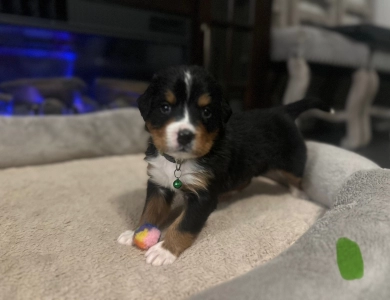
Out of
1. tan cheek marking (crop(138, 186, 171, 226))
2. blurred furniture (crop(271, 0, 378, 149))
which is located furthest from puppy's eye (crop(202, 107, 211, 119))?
blurred furniture (crop(271, 0, 378, 149))

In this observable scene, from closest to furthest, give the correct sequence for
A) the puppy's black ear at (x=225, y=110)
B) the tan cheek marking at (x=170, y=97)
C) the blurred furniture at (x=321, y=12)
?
the tan cheek marking at (x=170, y=97)
the puppy's black ear at (x=225, y=110)
the blurred furniture at (x=321, y=12)

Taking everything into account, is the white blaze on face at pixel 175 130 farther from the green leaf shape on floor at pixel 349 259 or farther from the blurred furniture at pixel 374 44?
the blurred furniture at pixel 374 44

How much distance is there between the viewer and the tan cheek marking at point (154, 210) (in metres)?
1.35

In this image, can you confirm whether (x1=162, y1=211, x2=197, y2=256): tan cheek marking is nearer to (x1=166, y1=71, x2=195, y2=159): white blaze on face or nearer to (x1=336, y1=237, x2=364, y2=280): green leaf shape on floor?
(x1=166, y1=71, x2=195, y2=159): white blaze on face

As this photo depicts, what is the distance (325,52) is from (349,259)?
243cm

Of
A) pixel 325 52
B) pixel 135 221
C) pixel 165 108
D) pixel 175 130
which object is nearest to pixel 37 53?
pixel 135 221

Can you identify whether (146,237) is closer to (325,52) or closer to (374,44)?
(325,52)

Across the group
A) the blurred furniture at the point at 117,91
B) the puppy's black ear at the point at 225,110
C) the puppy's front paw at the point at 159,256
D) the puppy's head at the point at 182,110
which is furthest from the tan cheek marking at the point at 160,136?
the blurred furniture at the point at 117,91

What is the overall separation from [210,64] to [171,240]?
6.92 ft

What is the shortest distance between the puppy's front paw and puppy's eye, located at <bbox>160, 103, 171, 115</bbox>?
0.46m

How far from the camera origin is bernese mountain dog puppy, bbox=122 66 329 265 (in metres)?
1.14

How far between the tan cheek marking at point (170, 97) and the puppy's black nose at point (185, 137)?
128mm

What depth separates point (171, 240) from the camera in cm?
121

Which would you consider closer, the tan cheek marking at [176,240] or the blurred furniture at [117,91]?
the tan cheek marking at [176,240]
